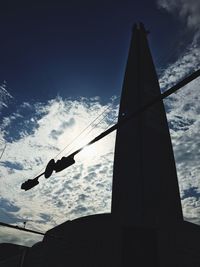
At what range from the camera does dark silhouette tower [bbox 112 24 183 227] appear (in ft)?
64.7

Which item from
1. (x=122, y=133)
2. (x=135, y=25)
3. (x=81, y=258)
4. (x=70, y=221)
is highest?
(x=135, y=25)

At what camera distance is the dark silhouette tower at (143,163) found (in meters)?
19.7

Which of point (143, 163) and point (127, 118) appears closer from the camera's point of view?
point (127, 118)

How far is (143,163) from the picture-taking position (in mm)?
21562

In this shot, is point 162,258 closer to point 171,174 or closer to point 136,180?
point 136,180

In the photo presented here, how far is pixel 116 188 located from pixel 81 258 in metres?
7.26

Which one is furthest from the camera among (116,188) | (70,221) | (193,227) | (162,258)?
(116,188)

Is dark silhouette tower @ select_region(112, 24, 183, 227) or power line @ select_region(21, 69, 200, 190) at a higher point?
dark silhouette tower @ select_region(112, 24, 183, 227)

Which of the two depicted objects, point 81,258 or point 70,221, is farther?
point 70,221

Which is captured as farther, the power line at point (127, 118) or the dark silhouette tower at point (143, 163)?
the dark silhouette tower at point (143, 163)

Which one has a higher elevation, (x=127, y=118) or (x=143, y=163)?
(x=143, y=163)

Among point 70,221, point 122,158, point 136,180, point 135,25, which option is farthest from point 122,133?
point 135,25

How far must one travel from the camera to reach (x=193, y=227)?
60.8 ft

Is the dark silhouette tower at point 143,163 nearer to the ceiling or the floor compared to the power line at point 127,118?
nearer to the ceiling
